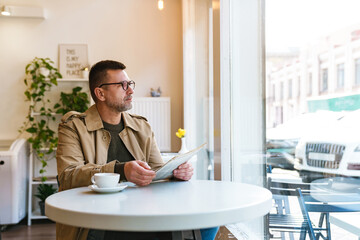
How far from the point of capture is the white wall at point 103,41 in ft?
16.8

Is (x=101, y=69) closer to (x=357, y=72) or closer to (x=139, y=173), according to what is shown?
(x=139, y=173)


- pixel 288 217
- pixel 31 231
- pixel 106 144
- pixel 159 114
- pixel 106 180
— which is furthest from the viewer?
pixel 159 114

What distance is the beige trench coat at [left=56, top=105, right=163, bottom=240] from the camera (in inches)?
68.3

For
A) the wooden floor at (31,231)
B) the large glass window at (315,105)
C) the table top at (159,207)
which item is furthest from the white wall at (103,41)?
the table top at (159,207)

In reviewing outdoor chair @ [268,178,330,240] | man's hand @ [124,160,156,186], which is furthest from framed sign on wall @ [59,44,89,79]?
man's hand @ [124,160,156,186]

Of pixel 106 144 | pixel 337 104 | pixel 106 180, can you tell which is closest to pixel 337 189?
pixel 337 104

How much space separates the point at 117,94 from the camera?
2105 mm

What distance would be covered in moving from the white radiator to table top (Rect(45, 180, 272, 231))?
11.6 feet

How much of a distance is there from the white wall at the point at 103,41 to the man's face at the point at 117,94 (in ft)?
10.4

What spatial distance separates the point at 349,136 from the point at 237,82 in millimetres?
1475

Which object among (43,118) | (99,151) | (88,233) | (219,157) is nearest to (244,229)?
(219,157)

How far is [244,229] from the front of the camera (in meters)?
2.94

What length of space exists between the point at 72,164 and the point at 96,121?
27 cm

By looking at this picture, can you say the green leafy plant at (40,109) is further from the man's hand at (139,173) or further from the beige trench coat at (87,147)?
the man's hand at (139,173)
